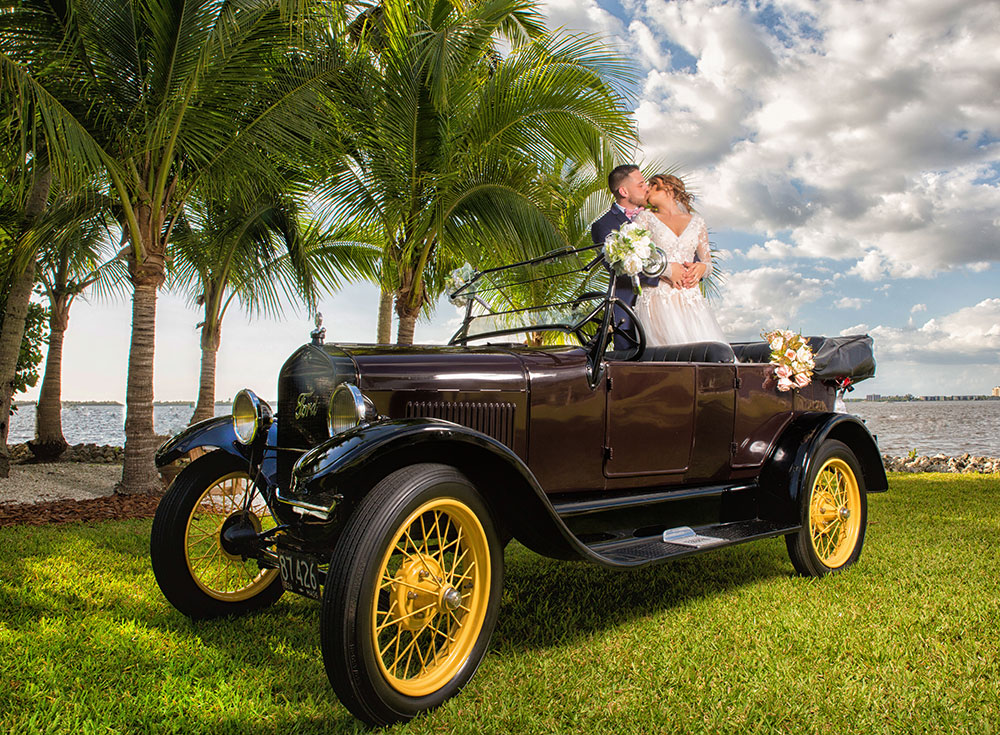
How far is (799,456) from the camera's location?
3.67 m

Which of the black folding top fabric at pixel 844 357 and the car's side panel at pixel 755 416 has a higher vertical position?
the black folding top fabric at pixel 844 357

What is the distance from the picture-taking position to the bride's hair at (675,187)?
453 centimetres

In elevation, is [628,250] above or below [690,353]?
above

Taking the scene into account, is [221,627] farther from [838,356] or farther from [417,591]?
[838,356]

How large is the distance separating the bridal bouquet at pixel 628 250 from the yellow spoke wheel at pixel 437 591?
4.84 ft

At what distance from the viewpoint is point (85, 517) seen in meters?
5.71

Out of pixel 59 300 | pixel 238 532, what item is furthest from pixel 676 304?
pixel 59 300

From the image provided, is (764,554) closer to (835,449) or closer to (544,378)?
(835,449)

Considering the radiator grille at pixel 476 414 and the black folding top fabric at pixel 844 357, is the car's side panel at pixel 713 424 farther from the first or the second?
the radiator grille at pixel 476 414

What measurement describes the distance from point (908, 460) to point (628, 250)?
32.9 ft

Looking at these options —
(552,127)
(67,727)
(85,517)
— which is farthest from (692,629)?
(552,127)

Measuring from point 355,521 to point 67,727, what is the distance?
3.49 feet

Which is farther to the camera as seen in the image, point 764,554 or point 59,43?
point 59,43

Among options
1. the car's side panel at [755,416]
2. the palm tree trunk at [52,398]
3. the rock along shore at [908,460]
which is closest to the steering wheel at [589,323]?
the car's side panel at [755,416]
